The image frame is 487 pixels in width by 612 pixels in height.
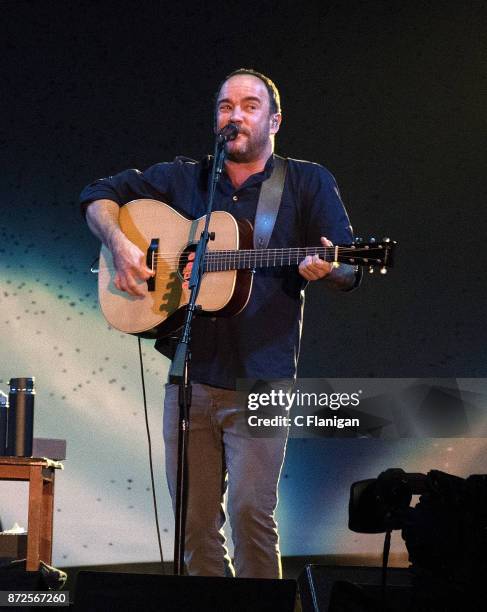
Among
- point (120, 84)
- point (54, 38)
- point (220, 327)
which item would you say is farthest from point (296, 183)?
point (54, 38)

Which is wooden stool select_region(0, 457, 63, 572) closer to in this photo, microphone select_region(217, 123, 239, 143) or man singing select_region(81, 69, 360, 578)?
man singing select_region(81, 69, 360, 578)

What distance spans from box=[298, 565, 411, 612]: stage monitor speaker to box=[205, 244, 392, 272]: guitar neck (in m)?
1.09

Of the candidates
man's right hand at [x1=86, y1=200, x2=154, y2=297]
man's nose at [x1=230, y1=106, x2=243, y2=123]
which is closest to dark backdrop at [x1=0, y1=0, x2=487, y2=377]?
man's right hand at [x1=86, y1=200, x2=154, y2=297]

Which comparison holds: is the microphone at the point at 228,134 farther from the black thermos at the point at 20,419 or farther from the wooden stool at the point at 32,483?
the wooden stool at the point at 32,483

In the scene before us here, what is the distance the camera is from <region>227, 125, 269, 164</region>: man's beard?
321 centimetres

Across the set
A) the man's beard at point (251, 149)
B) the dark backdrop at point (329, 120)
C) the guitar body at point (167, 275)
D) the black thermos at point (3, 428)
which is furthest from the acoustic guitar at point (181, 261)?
the dark backdrop at point (329, 120)

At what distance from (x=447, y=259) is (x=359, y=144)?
78 cm

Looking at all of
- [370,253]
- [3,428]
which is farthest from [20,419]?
[370,253]

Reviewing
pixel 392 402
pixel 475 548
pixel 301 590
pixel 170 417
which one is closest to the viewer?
pixel 475 548

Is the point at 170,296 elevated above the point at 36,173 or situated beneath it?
situated beneath

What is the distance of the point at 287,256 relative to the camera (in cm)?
306

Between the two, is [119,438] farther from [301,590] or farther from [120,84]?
[301,590]

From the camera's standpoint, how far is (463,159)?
459cm

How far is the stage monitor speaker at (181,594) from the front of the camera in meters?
2.01
